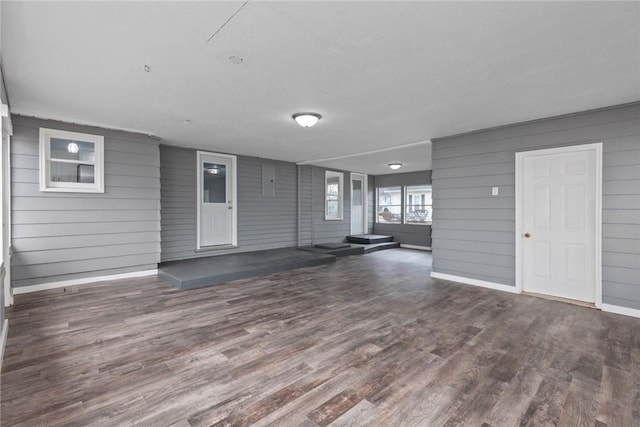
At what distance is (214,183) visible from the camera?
6.84 m

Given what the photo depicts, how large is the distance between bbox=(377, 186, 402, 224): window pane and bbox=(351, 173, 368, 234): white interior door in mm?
673

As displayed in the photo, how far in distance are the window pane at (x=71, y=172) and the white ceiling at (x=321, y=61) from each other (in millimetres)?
755

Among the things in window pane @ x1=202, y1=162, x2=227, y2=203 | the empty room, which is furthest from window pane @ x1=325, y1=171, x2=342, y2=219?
window pane @ x1=202, y1=162, x2=227, y2=203

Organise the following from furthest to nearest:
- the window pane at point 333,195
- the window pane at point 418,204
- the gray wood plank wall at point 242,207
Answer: the window pane at point 418,204
the window pane at point 333,195
the gray wood plank wall at point 242,207

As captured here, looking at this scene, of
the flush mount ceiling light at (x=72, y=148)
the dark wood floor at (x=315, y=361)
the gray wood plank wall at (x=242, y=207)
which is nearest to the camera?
the dark wood floor at (x=315, y=361)

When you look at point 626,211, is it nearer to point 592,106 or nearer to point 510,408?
point 592,106

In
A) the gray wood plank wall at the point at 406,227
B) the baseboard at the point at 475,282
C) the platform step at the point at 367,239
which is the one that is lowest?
the baseboard at the point at 475,282

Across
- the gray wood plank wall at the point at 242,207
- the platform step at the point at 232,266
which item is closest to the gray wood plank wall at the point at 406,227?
the gray wood plank wall at the point at 242,207

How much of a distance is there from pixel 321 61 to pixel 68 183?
4438mm

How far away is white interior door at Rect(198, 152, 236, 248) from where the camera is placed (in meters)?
6.61

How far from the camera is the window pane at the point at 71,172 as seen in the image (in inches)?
177

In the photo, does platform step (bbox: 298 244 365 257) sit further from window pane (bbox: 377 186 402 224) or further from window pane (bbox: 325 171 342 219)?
window pane (bbox: 377 186 402 224)

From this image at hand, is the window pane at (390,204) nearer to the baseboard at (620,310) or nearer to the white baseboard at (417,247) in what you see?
the white baseboard at (417,247)

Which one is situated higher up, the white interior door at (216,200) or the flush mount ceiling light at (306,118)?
the flush mount ceiling light at (306,118)
